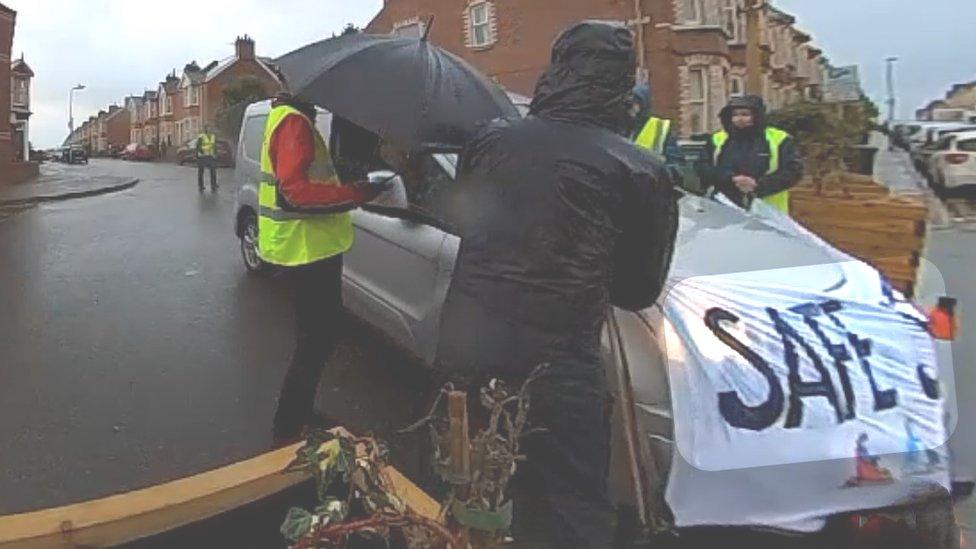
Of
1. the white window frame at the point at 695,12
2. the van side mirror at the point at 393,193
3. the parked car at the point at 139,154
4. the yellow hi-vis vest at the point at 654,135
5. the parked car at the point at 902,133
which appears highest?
the white window frame at the point at 695,12

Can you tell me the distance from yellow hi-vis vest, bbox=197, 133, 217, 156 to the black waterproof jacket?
24.7m

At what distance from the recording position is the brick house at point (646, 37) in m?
30.2

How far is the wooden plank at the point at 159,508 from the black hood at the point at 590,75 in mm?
1113

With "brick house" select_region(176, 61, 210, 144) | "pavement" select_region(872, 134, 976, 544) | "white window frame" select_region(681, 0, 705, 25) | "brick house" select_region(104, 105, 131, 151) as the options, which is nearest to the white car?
"pavement" select_region(872, 134, 976, 544)

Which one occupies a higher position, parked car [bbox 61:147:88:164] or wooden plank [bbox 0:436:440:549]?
parked car [bbox 61:147:88:164]

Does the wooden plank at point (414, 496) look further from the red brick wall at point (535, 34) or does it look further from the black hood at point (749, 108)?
the red brick wall at point (535, 34)

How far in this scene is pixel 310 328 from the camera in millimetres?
4184

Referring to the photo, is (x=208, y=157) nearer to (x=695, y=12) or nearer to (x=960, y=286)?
(x=695, y=12)

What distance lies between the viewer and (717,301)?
3.54m

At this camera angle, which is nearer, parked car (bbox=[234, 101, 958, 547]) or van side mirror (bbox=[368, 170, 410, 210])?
parked car (bbox=[234, 101, 958, 547])

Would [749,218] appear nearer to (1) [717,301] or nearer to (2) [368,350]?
(1) [717,301]

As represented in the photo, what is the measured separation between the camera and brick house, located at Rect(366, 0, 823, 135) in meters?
30.2

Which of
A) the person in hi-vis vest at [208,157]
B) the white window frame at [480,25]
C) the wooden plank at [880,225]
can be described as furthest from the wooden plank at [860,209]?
the white window frame at [480,25]

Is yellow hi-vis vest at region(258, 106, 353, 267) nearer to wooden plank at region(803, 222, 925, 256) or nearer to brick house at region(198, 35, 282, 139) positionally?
wooden plank at region(803, 222, 925, 256)
